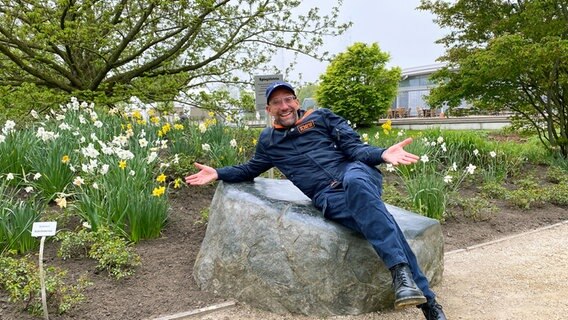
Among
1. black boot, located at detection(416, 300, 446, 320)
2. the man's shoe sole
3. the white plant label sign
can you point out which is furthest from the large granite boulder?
the white plant label sign

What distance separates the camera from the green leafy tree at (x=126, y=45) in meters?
6.58

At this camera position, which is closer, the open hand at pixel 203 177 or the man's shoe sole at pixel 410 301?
the man's shoe sole at pixel 410 301

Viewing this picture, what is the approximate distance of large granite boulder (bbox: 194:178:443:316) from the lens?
278 centimetres

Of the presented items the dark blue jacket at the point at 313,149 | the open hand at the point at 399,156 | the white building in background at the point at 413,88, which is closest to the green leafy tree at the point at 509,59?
the dark blue jacket at the point at 313,149

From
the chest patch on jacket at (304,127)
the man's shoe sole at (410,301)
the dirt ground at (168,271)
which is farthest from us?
the chest patch on jacket at (304,127)

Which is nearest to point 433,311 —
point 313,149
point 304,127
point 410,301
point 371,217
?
point 410,301

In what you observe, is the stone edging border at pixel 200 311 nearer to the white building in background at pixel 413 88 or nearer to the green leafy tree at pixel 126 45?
the green leafy tree at pixel 126 45

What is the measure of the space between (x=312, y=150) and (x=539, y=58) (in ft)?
16.3

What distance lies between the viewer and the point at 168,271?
3279 mm

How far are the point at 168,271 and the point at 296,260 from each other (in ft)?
3.40

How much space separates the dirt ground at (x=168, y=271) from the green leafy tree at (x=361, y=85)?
45.5 ft

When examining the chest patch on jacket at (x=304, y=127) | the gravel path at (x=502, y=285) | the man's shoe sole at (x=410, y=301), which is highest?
the chest patch on jacket at (x=304, y=127)

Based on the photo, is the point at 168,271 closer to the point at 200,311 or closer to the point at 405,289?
the point at 200,311

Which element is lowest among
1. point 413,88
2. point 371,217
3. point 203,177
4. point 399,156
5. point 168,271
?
point 168,271
